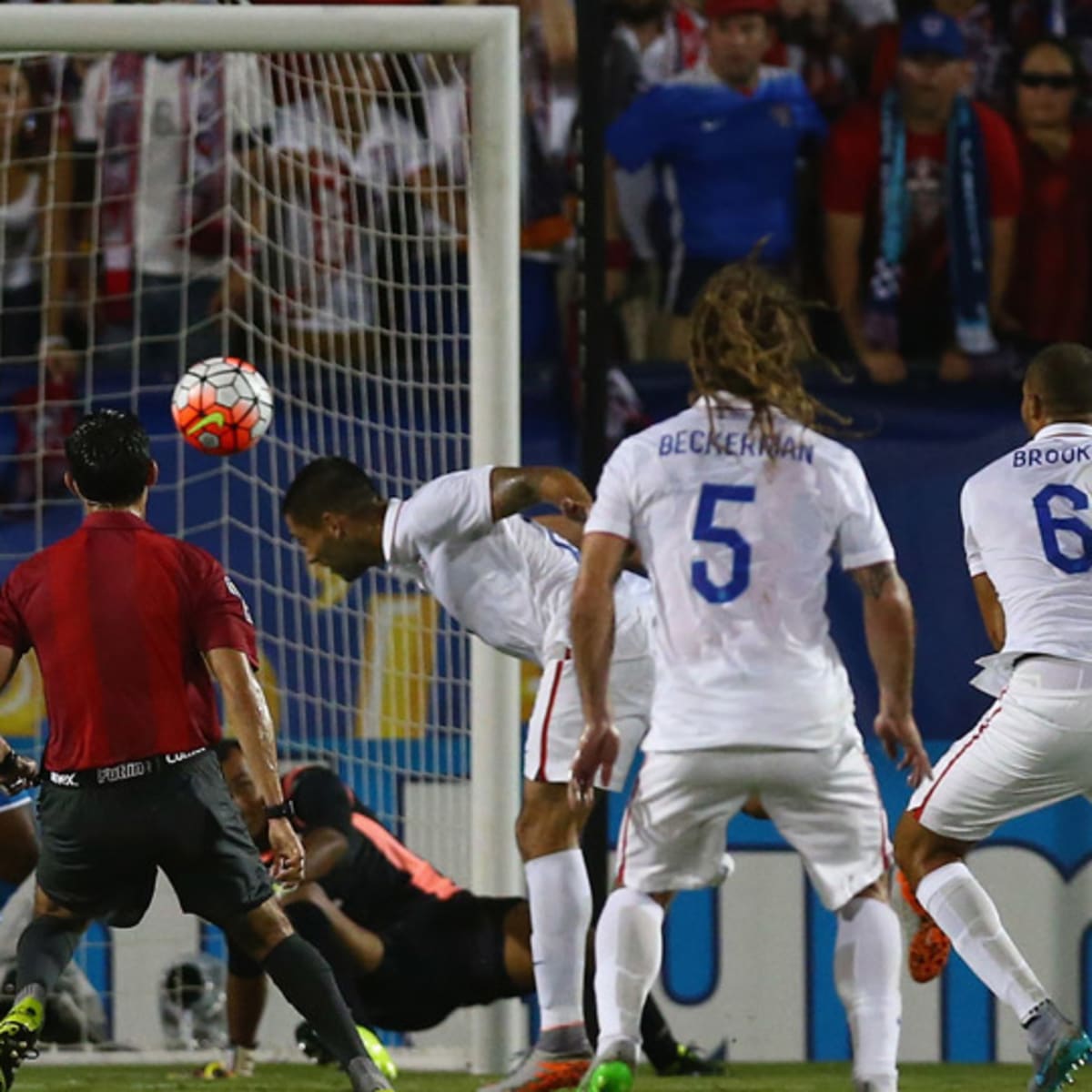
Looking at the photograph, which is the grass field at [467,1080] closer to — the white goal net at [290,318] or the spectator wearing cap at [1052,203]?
the white goal net at [290,318]

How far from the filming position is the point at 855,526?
4.48 metres

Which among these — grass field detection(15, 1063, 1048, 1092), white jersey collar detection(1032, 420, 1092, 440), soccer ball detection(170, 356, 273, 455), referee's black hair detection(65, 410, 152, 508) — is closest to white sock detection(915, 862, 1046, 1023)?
white jersey collar detection(1032, 420, 1092, 440)

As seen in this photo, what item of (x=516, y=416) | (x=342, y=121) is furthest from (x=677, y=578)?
(x=342, y=121)

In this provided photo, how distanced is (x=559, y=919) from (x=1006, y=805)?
1204 millimetres

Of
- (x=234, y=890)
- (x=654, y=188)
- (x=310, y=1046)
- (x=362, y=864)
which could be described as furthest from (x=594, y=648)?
(x=654, y=188)

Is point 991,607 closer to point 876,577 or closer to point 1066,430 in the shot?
point 1066,430

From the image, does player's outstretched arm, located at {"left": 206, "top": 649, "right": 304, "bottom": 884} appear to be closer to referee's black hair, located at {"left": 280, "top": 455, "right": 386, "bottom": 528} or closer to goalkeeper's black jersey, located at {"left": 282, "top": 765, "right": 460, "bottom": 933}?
referee's black hair, located at {"left": 280, "top": 455, "right": 386, "bottom": 528}

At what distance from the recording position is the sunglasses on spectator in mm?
9133

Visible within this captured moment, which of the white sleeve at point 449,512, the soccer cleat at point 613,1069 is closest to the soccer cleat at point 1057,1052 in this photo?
the soccer cleat at point 613,1069

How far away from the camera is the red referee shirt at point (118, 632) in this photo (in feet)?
15.8

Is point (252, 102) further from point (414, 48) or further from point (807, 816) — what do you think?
point (807, 816)

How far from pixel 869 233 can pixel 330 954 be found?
3.88 meters

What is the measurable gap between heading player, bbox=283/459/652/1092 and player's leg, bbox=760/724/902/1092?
1069 millimetres

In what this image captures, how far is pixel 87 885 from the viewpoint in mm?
4867
